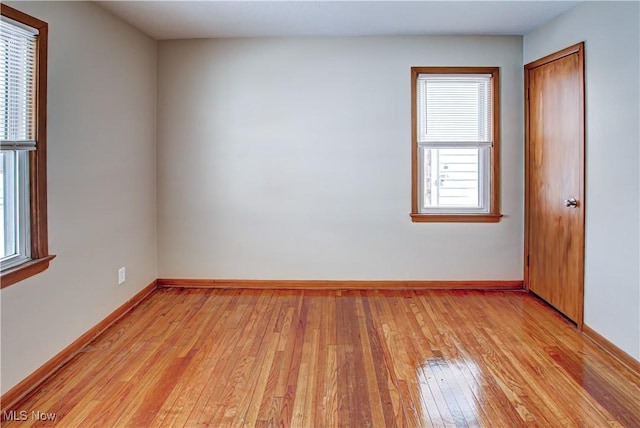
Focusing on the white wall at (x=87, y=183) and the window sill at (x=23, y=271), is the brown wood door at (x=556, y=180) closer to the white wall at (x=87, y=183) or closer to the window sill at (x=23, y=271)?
the white wall at (x=87, y=183)

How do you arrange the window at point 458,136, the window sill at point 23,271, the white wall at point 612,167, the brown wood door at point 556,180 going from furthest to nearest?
the window at point 458,136 → the brown wood door at point 556,180 → the white wall at point 612,167 → the window sill at point 23,271

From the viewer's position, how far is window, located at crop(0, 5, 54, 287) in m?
2.41

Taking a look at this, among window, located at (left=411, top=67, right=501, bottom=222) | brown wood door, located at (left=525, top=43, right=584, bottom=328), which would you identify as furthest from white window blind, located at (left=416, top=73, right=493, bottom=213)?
brown wood door, located at (left=525, top=43, right=584, bottom=328)

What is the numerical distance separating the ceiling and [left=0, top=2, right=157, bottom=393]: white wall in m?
0.32

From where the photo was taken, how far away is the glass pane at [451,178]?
4.39 meters

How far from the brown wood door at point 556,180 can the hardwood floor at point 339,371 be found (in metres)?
0.30

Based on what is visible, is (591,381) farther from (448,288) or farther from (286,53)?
(286,53)

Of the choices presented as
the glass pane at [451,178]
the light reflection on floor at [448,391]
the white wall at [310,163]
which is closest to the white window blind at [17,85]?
the white wall at [310,163]

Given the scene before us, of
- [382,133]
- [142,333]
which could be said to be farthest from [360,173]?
[142,333]

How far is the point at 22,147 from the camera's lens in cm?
251

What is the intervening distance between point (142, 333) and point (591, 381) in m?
Answer: 2.90

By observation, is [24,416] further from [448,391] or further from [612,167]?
[612,167]

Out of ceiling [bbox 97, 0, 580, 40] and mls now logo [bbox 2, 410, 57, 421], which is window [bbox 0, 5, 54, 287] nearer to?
mls now logo [bbox 2, 410, 57, 421]

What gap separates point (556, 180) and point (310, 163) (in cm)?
214
